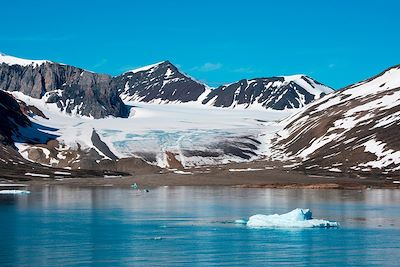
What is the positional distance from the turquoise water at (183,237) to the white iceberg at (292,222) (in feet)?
4.59

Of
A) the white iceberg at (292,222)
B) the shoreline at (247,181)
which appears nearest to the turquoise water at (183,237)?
the white iceberg at (292,222)

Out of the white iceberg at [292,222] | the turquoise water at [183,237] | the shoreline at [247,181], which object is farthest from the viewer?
the shoreline at [247,181]

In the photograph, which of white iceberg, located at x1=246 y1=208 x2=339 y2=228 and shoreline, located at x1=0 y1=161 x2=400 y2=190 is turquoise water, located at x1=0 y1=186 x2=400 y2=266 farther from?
shoreline, located at x1=0 y1=161 x2=400 y2=190

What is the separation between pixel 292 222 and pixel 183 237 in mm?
11630

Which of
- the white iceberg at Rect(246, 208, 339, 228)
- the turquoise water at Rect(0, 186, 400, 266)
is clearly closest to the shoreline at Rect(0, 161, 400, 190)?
the turquoise water at Rect(0, 186, 400, 266)

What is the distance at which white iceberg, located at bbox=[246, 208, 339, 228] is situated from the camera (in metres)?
60.7

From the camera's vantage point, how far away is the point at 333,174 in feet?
534

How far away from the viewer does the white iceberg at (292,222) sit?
60.7 metres

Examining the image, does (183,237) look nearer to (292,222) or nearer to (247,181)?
A: (292,222)

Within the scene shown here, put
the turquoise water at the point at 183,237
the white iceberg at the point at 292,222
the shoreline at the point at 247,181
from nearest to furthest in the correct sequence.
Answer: the turquoise water at the point at 183,237
the white iceberg at the point at 292,222
the shoreline at the point at 247,181

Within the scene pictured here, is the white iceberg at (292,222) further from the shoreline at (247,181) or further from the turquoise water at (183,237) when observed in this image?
the shoreline at (247,181)

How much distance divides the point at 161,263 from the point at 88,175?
139 metres

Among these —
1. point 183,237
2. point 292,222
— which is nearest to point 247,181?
point 292,222

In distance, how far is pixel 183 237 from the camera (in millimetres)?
53438
